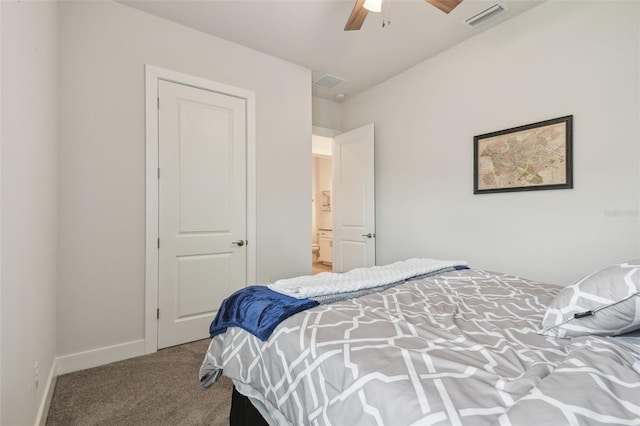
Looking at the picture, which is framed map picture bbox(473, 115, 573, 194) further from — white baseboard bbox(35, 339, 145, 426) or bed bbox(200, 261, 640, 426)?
white baseboard bbox(35, 339, 145, 426)

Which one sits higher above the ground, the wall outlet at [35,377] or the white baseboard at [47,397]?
the wall outlet at [35,377]

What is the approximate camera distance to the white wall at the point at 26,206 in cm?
102

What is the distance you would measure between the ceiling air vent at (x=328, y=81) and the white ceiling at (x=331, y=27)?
0.60 ft

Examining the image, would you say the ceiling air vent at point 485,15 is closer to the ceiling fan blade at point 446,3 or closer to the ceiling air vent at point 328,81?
the ceiling fan blade at point 446,3

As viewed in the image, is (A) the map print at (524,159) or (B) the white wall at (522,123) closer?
(B) the white wall at (522,123)

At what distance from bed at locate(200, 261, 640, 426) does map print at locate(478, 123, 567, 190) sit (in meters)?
1.41

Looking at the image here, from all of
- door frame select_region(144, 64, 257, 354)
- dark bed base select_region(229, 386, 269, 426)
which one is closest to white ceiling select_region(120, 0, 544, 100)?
door frame select_region(144, 64, 257, 354)

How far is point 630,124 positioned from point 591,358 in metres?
2.13

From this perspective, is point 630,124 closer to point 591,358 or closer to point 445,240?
point 445,240

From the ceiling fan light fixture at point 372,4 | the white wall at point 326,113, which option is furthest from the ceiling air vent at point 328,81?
the ceiling fan light fixture at point 372,4

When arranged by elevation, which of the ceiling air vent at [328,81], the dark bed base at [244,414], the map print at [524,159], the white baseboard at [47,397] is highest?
the ceiling air vent at [328,81]

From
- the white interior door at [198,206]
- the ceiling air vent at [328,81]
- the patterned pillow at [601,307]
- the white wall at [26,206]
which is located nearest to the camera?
the patterned pillow at [601,307]

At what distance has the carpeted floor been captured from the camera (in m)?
1.60

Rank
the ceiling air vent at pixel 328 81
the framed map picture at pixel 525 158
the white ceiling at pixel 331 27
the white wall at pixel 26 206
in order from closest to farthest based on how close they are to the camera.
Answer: the white wall at pixel 26 206 < the framed map picture at pixel 525 158 < the white ceiling at pixel 331 27 < the ceiling air vent at pixel 328 81
